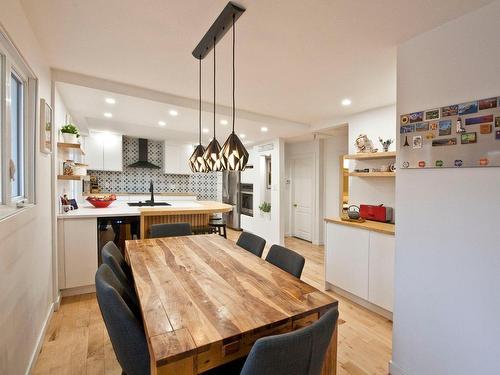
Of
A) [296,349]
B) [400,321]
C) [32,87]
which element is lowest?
[400,321]

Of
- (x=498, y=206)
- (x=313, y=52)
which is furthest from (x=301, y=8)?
(x=498, y=206)

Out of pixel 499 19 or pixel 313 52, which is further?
pixel 313 52

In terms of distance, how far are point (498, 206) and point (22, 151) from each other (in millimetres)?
3055

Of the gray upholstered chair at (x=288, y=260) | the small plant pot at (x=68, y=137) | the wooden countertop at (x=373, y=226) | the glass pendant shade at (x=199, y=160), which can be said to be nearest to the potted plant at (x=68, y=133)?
the small plant pot at (x=68, y=137)

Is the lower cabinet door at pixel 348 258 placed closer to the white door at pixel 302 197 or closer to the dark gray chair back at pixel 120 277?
the dark gray chair back at pixel 120 277

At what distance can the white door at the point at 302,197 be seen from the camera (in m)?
5.41

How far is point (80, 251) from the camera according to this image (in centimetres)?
283

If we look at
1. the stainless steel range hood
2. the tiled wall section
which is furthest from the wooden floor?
the stainless steel range hood

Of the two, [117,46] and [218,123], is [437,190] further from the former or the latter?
[218,123]

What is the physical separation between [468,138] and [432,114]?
26cm

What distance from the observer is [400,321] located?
1.77 metres

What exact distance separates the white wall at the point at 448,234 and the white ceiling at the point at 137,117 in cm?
248

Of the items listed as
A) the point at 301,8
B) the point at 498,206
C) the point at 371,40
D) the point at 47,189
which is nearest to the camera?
the point at 498,206

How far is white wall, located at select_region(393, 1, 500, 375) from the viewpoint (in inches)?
54.2
